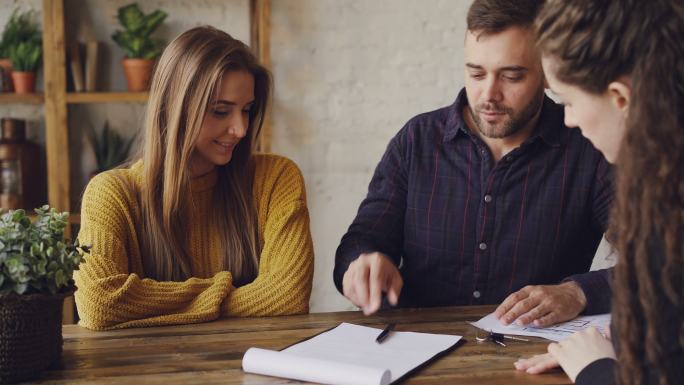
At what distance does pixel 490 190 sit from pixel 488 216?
0.24ft

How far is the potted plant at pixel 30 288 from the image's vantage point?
1493mm

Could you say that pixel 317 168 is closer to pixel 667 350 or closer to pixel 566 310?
pixel 566 310

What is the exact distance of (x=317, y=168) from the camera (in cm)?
392

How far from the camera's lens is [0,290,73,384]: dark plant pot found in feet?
4.93

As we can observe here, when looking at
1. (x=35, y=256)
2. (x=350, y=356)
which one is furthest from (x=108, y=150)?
(x=350, y=356)

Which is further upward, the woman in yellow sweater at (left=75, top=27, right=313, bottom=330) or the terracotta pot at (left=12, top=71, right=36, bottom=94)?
the terracotta pot at (left=12, top=71, right=36, bottom=94)

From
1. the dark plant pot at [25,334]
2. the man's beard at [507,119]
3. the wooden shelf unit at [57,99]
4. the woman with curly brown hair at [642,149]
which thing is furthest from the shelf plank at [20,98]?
the woman with curly brown hair at [642,149]

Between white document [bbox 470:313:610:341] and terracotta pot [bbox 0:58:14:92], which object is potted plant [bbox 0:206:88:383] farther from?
terracotta pot [bbox 0:58:14:92]

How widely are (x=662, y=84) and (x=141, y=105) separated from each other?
10.1 ft

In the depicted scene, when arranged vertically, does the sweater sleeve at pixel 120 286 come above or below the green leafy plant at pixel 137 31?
below

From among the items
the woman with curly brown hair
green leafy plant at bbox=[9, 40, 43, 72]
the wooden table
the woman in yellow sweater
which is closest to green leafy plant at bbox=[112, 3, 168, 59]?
green leafy plant at bbox=[9, 40, 43, 72]

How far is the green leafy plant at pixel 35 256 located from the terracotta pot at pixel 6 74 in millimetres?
2250

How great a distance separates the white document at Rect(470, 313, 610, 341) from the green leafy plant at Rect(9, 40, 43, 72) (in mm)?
2538

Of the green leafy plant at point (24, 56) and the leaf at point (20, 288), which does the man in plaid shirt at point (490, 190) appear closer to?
the leaf at point (20, 288)
